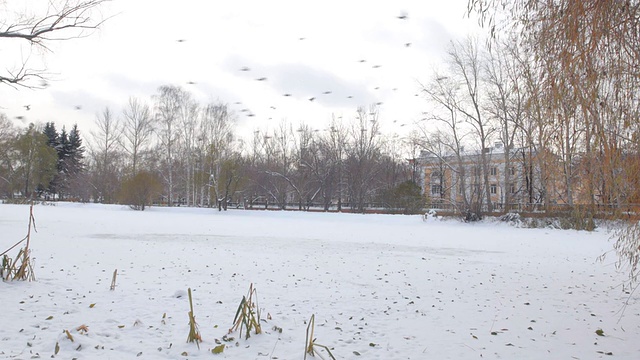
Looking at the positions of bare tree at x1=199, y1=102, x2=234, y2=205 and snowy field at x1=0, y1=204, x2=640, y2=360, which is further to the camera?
bare tree at x1=199, y1=102, x2=234, y2=205

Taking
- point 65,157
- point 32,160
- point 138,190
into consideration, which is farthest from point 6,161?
point 138,190

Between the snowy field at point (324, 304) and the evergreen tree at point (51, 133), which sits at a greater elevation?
the evergreen tree at point (51, 133)

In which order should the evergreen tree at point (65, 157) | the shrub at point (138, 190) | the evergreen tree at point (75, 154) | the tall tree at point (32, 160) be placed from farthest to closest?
the evergreen tree at point (75, 154) < the evergreen tree at point (65, 157) < the tall tree at point (32, 160) < the shrub at point (138, 190)

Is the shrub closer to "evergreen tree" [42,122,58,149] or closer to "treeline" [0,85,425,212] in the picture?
"treeline" [0,85,425,212]

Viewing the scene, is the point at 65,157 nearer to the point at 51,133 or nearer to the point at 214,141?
the point at 51,133

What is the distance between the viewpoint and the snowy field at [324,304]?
3975mm

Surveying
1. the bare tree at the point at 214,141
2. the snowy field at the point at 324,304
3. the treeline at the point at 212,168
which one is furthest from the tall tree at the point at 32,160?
the snowy field at the point at 324,304

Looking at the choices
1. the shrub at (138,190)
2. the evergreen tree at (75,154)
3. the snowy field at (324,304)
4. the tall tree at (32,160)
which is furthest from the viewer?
the evergreen tree at (75,154)

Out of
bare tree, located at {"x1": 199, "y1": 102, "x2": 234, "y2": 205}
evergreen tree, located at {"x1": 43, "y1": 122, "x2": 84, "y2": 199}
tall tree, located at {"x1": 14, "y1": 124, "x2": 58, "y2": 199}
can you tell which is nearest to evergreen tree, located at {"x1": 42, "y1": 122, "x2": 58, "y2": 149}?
evergreen tree, located at {"x1": 43, "y1": 122, "x2": 84, "y2": 199}

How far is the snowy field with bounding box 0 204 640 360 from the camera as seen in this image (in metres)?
3.97

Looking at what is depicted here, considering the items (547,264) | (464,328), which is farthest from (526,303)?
(547,264)

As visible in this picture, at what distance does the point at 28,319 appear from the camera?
14.5 ft

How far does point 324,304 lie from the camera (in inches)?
221

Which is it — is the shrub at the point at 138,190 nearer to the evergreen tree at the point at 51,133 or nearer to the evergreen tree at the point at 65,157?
the evergreen tree at the point at 65,157
